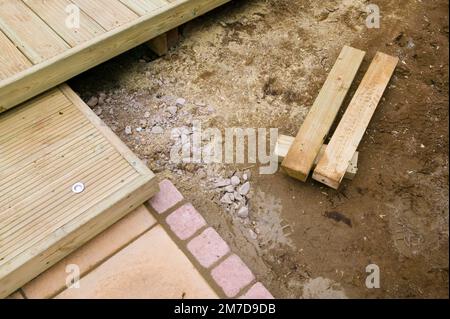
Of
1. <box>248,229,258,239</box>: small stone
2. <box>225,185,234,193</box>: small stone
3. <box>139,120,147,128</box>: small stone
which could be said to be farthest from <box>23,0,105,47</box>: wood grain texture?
<box>248,229,258,239</box>: small stone

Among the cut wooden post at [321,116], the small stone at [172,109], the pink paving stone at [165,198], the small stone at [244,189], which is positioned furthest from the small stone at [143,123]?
the cut wooden post at [321,116]

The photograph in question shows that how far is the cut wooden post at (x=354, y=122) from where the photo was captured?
2.86 metres

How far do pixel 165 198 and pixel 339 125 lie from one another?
1.37 m

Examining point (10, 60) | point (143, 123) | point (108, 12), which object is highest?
point (108, 12)

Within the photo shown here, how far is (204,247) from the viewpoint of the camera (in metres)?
2.62

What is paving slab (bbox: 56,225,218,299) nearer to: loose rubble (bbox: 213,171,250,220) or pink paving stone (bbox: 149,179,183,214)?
pink paving stone (bbox: 149,179,183,214)

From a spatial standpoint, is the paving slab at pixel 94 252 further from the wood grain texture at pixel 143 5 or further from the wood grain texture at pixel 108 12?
the wood grain texture at pixel 143 5

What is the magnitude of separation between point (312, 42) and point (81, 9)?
1.99 metres

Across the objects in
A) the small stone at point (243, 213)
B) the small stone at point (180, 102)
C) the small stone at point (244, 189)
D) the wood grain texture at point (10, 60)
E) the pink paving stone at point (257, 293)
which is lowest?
the pink paving stone at point (257, 293)

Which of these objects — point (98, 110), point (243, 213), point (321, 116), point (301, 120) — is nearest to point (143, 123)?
point (98, 110)

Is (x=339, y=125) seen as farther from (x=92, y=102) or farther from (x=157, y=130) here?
(x=92, y=102)

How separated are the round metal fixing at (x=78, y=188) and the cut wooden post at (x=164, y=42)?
1.57 metres

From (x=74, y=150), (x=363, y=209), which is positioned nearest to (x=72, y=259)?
(x=74, y=150)

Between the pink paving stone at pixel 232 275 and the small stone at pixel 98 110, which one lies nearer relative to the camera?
the pink paving stone at pixel 232 275
